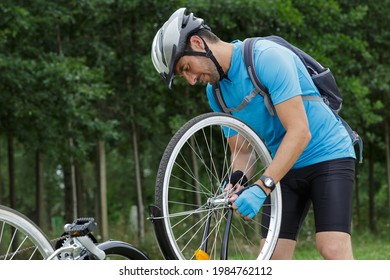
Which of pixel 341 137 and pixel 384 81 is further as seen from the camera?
pixel 384 81

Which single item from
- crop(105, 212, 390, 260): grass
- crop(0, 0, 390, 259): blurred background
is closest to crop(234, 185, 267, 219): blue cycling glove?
crop(0, 0, 390, 259): blurred background

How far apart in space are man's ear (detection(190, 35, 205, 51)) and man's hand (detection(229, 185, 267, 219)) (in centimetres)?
63

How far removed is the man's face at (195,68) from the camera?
10.3 feet

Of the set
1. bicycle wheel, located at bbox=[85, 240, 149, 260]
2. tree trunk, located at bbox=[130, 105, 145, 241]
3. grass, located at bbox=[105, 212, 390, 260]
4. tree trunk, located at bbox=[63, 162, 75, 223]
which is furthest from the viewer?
tree trunk, located at bbox=[63, 162, 75, 223]

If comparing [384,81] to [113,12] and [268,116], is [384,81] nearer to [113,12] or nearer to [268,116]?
[113,12]

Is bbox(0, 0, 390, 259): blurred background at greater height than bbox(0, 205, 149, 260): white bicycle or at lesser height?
greater

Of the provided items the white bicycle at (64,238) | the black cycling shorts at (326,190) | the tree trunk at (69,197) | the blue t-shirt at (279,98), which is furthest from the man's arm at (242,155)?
the tree trunk at (69,197)

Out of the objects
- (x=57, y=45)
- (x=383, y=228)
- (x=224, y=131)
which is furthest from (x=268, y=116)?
(x=383, y=228)

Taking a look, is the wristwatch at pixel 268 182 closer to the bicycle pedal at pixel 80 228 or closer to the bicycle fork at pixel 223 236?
the bicycle fork at pixel 223 236

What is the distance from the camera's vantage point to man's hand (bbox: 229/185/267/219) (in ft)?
9.82

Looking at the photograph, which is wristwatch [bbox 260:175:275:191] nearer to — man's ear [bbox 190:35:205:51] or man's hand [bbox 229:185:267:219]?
man's hand [bbox 229:185:267:219]

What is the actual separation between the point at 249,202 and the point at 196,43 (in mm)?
705
